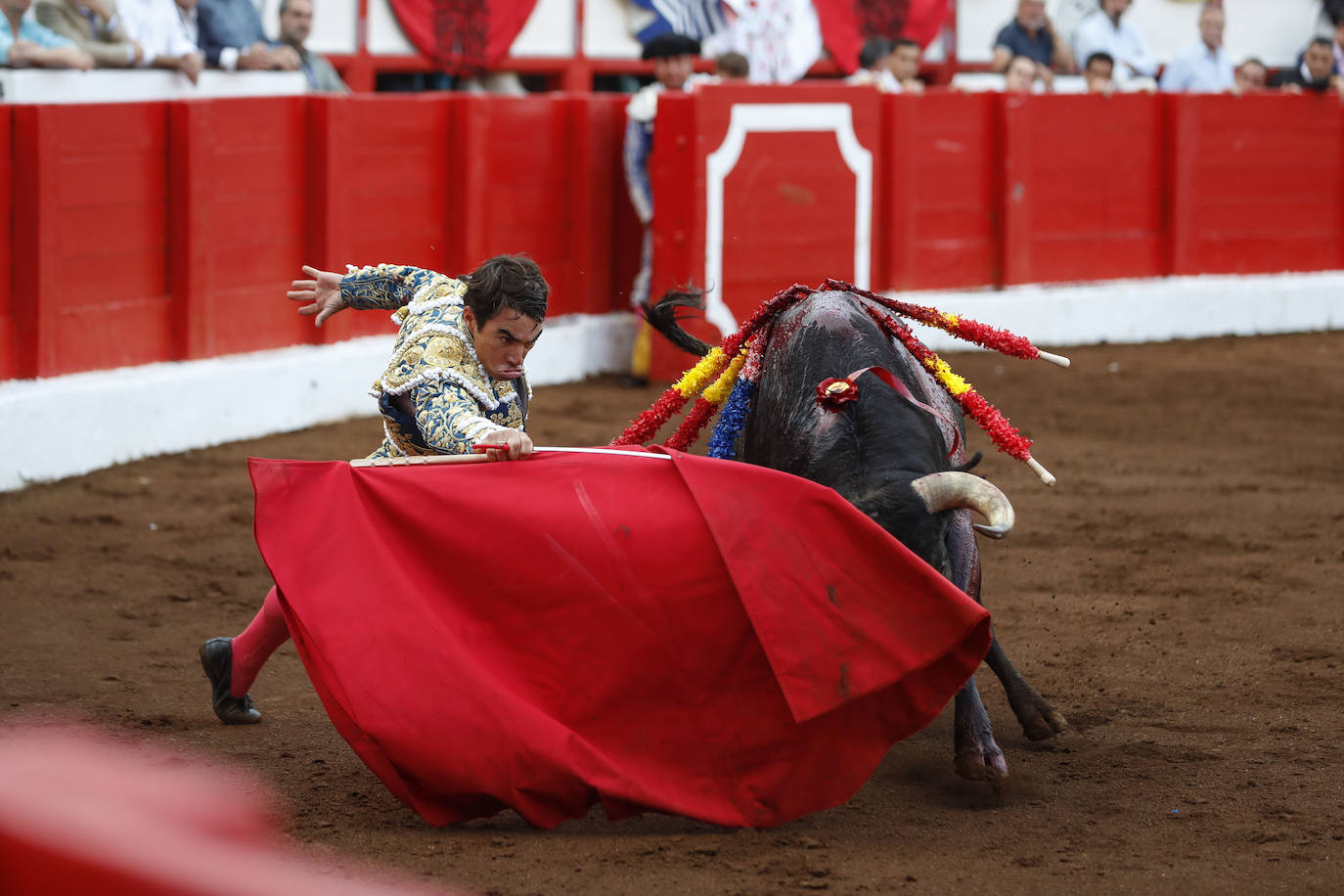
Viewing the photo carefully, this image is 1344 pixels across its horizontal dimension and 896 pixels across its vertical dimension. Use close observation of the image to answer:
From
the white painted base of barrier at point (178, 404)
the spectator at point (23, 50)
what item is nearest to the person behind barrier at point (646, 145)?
the white painted base of barrier at point (178, 404)

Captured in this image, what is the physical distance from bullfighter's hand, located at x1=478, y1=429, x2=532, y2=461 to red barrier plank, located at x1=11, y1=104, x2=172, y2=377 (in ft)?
10.2

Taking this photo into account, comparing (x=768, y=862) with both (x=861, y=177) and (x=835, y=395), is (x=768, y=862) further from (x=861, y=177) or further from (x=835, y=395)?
(x=861, y=177)

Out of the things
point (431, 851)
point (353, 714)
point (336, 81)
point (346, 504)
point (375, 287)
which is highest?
point (336, 81)

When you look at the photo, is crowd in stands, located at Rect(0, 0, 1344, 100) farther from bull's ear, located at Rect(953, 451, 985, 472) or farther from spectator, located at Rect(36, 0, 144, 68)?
bull's ear, located at Rect(953, 451, 985, 472)

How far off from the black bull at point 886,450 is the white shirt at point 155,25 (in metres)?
3.64

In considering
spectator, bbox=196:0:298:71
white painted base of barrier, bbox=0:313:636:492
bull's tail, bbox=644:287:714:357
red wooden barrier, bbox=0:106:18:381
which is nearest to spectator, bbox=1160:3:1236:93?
white painted base of barrier, bbox=0:313:636:492

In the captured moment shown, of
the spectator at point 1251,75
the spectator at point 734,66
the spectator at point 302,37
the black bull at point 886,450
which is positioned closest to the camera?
the black bull at point 886,450

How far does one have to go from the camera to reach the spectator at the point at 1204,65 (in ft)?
32.7

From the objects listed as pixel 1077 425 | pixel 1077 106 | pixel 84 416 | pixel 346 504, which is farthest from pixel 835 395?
pixel 1077 106

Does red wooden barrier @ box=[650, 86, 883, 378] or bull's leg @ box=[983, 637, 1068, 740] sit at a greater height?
red wooden barrier @ box=[650, 86, 883, 378]

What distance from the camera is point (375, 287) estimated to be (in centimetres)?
297

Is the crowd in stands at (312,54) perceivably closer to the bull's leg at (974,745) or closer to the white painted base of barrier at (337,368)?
the white painted base of barrier at (337,368)

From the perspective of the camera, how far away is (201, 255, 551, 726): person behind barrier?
8.48 feet

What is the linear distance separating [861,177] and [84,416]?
3.86 meters
